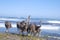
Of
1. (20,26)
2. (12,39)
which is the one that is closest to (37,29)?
(20,26)

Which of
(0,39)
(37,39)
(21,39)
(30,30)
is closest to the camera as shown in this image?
(0,39)

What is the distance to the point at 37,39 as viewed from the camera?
72.5 feet

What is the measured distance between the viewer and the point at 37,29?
23.6 metres

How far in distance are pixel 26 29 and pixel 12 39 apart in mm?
4164

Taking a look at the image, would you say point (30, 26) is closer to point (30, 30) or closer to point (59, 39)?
point (30, 30)

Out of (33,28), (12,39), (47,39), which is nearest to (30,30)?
(33,28)

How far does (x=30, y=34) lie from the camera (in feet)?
78.2

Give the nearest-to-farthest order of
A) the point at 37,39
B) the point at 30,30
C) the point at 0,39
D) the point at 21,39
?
the point at 0,39 → the point at 21,39 → the point at 37,39 → the point at 30,30

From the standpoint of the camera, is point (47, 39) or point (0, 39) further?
point (47, 39)

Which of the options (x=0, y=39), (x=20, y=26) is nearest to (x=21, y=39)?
(x=0, y=39)

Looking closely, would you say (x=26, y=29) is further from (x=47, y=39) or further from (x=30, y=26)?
(x=47, y=39)

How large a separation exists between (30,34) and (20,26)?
4.97 ft

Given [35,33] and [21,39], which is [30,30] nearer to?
[35,33]

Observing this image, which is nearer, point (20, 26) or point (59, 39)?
point (59, 39)
